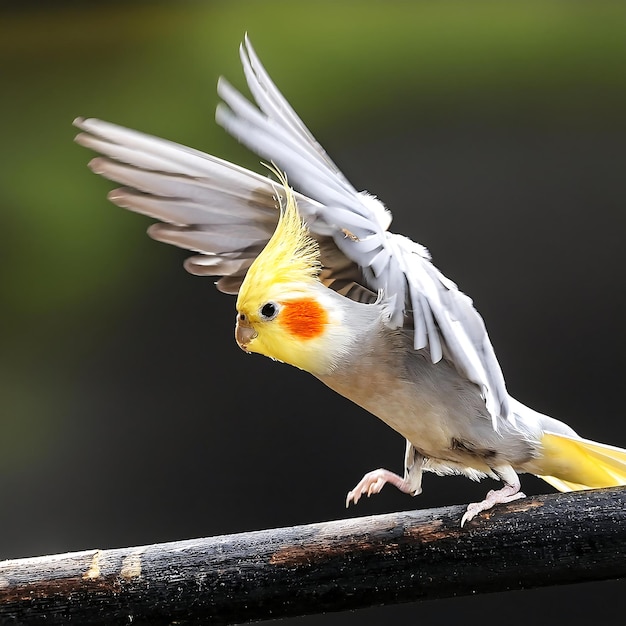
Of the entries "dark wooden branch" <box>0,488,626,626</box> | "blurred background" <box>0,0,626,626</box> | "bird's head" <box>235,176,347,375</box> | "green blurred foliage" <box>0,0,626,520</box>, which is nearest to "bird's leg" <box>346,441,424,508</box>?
"dark wooden branch" <box>0,488,626,626</box>

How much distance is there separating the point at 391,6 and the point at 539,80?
1.05ft

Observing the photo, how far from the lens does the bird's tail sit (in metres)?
0.96

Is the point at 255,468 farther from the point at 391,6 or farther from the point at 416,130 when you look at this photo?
the point at 391,6

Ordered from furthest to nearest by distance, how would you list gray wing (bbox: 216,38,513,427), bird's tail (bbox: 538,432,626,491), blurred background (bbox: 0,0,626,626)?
blurred background (bbox: 0,0,626,626) < bird's tail (bbox: 538,432,626,491) < gray wing (bbox: 216,38,513,427)

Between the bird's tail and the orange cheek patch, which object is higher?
the orange cheek patch

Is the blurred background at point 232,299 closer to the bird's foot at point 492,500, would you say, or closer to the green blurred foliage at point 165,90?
the green blurred foliage at point 165,90

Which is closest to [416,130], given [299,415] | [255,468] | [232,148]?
[232,148]

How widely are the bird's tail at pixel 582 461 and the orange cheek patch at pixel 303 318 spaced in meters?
0.32

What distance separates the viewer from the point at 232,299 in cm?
160

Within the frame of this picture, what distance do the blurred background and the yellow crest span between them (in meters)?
0.70

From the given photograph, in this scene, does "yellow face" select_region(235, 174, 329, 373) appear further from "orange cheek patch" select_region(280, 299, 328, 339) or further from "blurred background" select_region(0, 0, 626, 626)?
"blurred background" select_region(0, 0, 626, 626)

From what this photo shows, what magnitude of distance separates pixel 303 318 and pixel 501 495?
0.29m

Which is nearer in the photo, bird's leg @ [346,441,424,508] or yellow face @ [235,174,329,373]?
yellow face @ [235,174,329,373]

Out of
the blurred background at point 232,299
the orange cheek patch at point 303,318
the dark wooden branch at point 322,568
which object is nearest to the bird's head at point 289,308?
the orange cheek patch at point 303,318
